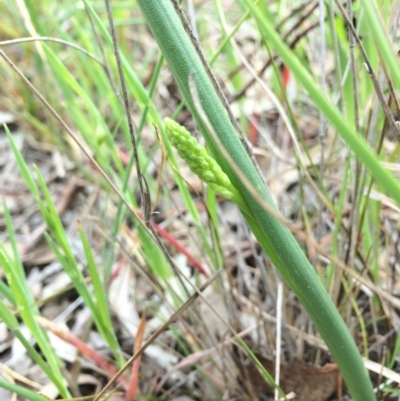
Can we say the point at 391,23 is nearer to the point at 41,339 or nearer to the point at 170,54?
the point at 170,54

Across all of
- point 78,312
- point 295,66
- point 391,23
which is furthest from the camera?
point 78,312

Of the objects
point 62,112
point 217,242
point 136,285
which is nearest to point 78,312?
point 136,285

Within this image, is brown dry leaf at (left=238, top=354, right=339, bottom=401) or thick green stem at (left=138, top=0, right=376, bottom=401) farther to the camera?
brown dry leaf at (left=238, top=354, right=339, bottom=401)

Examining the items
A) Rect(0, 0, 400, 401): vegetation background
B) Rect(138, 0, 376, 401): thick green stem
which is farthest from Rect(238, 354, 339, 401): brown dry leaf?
Rect(138, 0, 376, 401): thick green stem

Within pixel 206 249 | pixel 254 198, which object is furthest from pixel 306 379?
pixel 254 198

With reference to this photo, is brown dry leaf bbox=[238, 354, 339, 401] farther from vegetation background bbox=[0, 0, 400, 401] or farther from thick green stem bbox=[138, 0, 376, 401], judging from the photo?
→ thick green stem bbox=[138, 0, 376, 401]

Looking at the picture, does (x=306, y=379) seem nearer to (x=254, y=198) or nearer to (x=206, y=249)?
(x=206, y=249)
